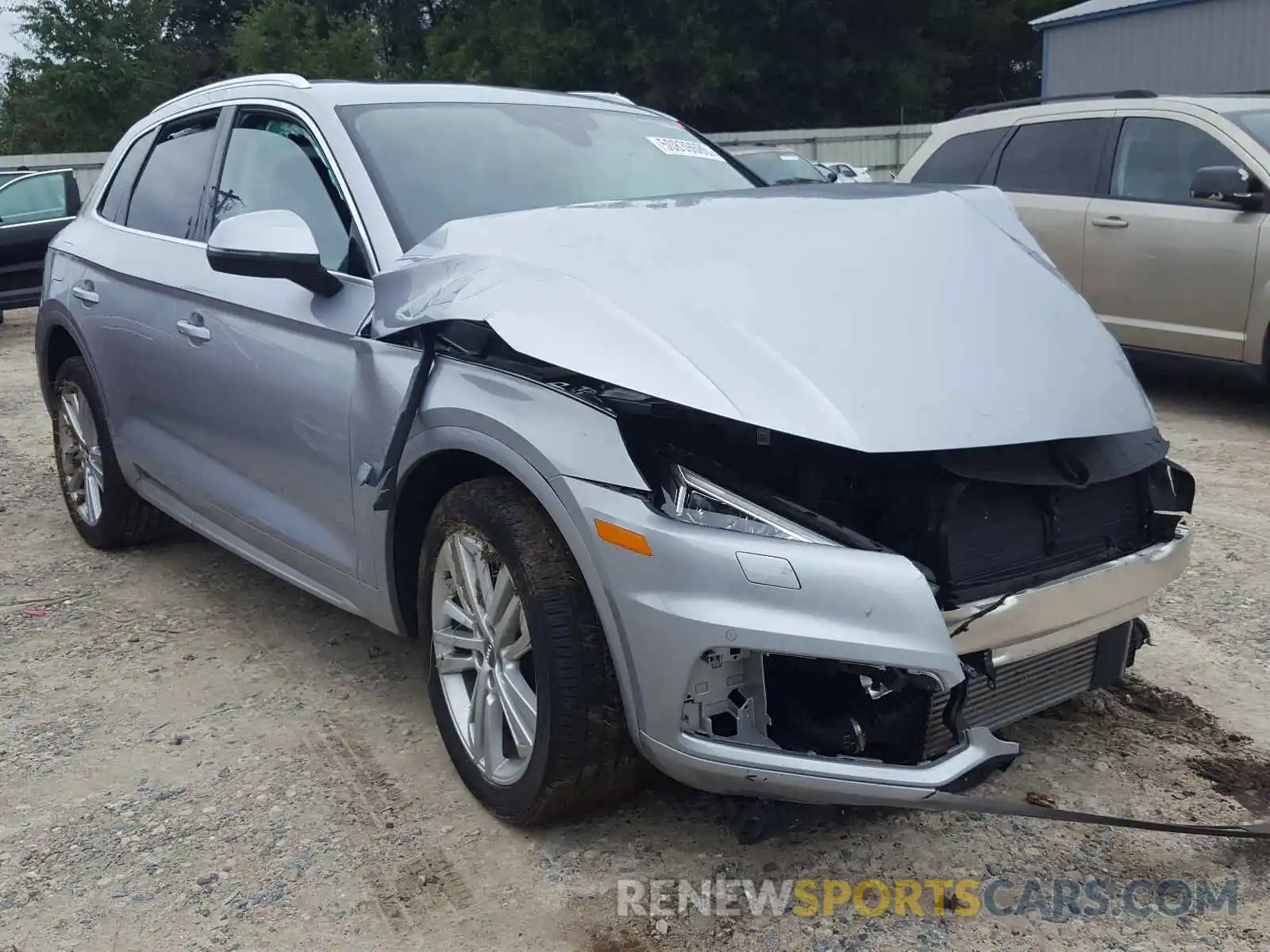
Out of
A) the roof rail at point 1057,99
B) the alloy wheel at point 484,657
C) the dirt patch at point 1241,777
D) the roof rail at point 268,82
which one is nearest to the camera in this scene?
the alloy wheel at point 484,657

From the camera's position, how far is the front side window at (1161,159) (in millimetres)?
6969

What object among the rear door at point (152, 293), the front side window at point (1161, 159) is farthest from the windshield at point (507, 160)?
the front side window at point (1161, 159)

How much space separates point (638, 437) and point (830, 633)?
61 centimetres

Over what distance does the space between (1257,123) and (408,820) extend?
6.12 meters

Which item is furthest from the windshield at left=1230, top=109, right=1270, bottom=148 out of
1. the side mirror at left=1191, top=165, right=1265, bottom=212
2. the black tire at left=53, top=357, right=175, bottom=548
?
the black tire at left=53, top=357, right=175, bottom=548

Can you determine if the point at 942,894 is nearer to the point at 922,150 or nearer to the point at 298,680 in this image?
the point at 298,680

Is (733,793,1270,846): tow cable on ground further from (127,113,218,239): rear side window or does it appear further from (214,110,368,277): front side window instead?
(127,113,218,239): rear side window

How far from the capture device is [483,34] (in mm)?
34438

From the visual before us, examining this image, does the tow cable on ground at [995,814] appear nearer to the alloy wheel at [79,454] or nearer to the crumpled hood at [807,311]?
the crumpled hood at [807,311]

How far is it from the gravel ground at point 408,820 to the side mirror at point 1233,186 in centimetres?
289

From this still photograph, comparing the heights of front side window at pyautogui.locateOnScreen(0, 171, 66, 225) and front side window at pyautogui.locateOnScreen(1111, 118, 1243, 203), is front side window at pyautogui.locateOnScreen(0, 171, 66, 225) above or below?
below

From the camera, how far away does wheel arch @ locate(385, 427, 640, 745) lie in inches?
104

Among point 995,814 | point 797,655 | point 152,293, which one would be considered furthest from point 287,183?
point 995,814

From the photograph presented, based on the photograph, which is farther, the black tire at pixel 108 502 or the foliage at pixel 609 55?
the foliage at pixel 609 55
